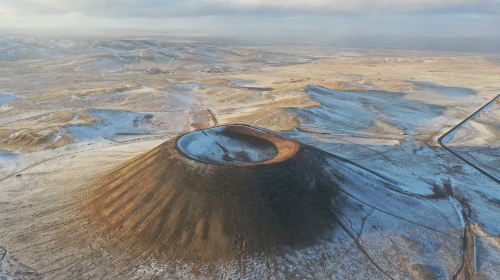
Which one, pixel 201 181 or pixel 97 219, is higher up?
pixel 201 181

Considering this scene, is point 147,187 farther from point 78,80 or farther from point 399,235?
point 78,80

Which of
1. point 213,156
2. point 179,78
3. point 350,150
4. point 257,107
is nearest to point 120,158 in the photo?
point 213,156

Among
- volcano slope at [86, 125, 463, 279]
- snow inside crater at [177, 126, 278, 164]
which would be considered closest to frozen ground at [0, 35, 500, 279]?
volcano slope at [86, 125, 463, 279]

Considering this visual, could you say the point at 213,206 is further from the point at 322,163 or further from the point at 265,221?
the point at 322,163

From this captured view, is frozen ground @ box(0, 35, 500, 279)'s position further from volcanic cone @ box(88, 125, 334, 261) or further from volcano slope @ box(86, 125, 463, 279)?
volcanic cone @ box(88, 125, 334, 261)

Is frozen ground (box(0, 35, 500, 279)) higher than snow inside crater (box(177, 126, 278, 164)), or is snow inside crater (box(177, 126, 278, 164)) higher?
snow inside crater (box(177, 126, 278, 164))

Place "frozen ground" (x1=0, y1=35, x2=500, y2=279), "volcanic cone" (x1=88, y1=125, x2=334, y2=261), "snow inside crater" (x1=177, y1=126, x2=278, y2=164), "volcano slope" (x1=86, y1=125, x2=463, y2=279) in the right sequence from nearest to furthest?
"volcano slope" (x1=86, y1=125, x2=463, y2=279) < "frozen ground" (x1=0, y1=35, x2=500, y2=279) < "volcanic cone" (x1=88, y1=125, x2=334, y2=261) < "snow inside crater" (x1=177, y1=126, x2=278, y2=164)

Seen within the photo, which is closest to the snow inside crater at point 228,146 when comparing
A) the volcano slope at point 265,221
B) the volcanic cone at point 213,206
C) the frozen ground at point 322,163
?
the volcano slope at point 265,221
